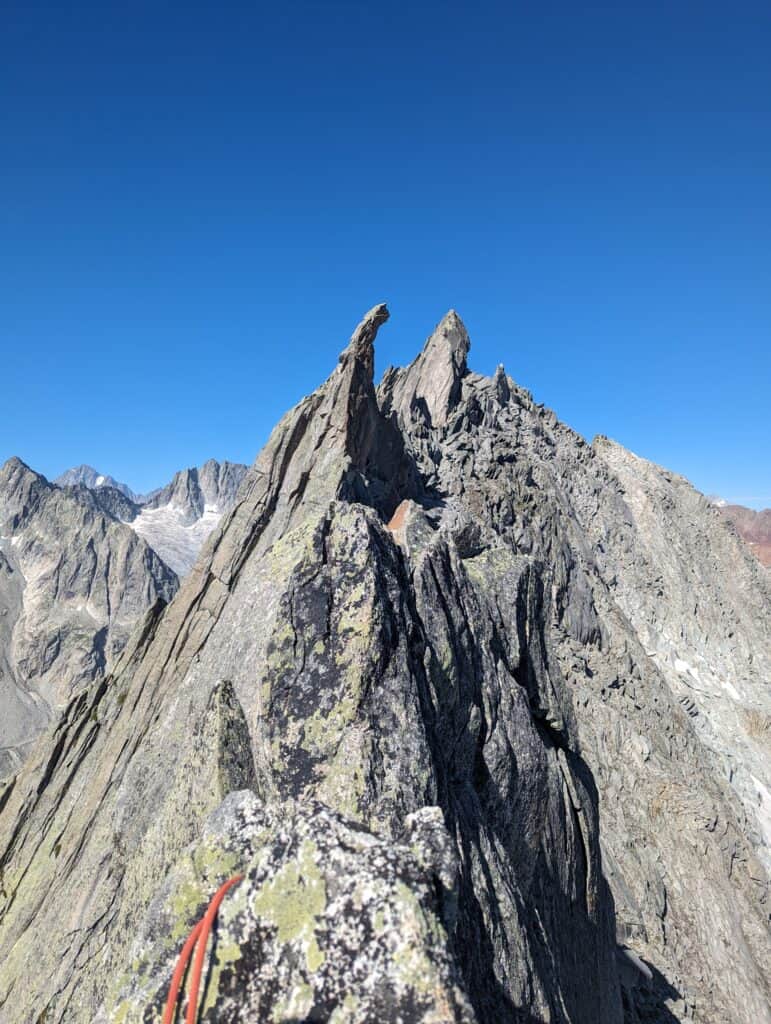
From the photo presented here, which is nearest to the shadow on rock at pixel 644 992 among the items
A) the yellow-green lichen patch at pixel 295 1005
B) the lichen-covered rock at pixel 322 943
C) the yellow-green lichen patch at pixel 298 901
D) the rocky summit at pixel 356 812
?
the rocky summit at pixel 356 812

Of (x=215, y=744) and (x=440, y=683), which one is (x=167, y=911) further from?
(x=440, y=683)

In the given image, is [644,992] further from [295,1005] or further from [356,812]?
[295,1005]

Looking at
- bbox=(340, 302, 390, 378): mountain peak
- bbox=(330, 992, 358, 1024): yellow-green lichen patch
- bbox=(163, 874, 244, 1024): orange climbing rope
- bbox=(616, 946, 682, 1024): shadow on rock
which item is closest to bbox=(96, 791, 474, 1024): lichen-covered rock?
bbox=(330, 992, 358, 1024): yellow-green lichen patch

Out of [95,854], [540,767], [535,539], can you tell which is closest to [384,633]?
[540,767]

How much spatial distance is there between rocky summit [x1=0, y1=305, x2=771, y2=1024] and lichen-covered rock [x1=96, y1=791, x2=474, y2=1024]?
0.02m

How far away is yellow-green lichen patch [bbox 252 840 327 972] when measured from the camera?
5.25 meters

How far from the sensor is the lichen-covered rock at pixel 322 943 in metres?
4.90

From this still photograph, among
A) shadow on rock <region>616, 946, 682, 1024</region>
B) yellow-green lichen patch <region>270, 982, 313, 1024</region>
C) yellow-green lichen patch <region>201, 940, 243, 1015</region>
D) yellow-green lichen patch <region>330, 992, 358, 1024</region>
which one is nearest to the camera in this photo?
yellow-green lichen patch <region>330, 992, 358, 1024</region>

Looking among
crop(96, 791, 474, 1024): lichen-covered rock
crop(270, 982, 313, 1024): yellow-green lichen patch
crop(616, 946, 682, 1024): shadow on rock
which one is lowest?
crop(270, 982, 313, 1024): yellow-green lichen patch

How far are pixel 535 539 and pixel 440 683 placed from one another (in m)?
43.8

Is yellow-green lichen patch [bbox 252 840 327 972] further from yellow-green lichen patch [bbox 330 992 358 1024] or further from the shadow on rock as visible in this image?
the shadow on rock

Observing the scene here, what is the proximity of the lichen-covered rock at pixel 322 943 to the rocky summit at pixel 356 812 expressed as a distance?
0.08ft

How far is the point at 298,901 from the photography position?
542 cm

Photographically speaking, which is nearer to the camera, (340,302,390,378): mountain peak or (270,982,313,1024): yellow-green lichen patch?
(270,982,313,1024): yellow-green lichen patch
